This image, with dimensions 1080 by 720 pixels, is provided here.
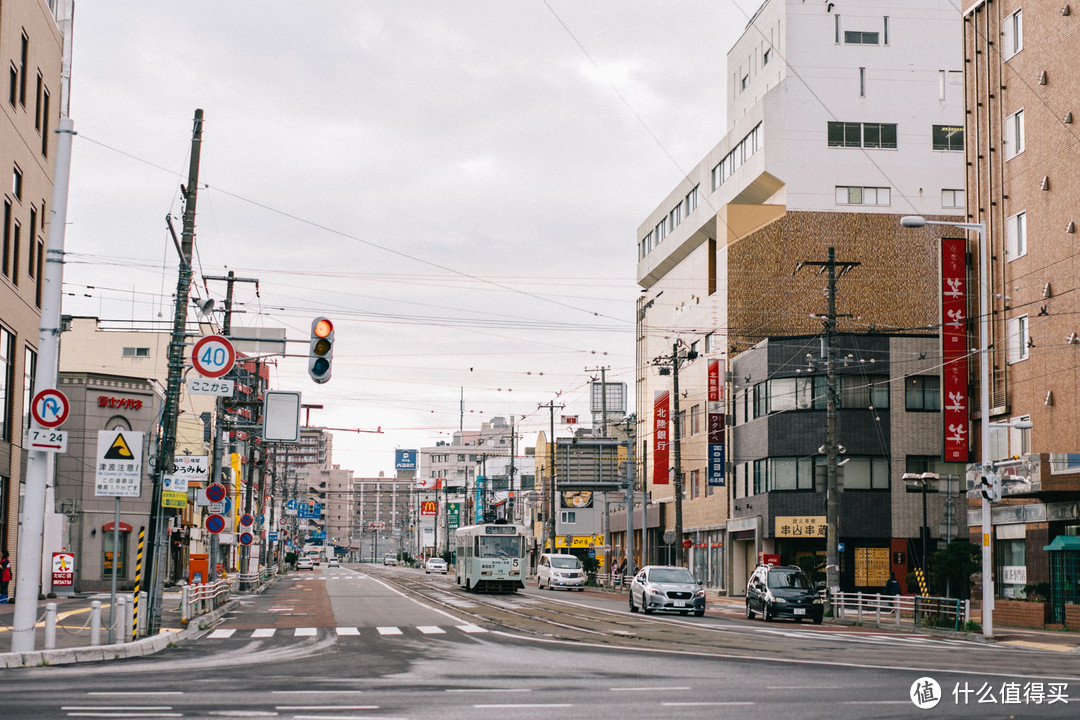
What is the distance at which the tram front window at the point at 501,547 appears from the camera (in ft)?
185

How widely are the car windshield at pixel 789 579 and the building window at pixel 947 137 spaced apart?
37.4 meters

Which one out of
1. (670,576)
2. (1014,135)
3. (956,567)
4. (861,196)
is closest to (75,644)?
(670,576)

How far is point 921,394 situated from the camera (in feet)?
194

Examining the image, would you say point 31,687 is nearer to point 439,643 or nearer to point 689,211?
point 439,643

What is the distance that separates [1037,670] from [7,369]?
29885 millimetres

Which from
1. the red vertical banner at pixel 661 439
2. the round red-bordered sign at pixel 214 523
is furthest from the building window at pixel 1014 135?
the red vertical banner at pixel 661 439

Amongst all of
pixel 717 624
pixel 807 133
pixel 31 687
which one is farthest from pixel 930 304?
A: pixel 31 687

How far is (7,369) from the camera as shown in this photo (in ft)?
121

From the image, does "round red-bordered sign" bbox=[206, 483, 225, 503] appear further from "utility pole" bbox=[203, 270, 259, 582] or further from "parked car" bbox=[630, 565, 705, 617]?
"parked car" bbox=[630, 565, 705, 617]

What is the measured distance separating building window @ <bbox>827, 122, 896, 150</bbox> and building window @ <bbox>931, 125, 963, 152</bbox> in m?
2.57

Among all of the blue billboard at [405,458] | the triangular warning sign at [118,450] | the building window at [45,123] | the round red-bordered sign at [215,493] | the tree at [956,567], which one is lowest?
the tree at [956,567]

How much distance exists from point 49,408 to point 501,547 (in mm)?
37193

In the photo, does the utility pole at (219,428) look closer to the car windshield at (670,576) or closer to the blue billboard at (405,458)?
the car windshield at (670,576)

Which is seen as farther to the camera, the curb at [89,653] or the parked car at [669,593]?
the parked car at [669,593]
